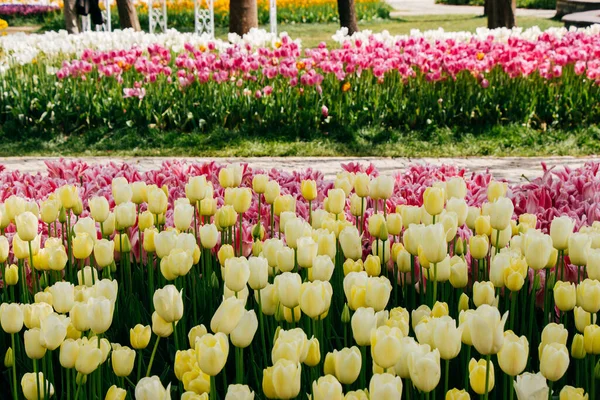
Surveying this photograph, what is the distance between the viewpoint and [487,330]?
4.93ft

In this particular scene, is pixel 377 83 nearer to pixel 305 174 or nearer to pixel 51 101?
pixel 51 101

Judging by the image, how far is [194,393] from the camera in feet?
4.98

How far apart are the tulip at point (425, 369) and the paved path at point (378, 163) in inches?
192

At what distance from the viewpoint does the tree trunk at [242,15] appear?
11859 millimetres

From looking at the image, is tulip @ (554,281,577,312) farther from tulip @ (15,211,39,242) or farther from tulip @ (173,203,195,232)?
tulip @ (15,211,39,242)

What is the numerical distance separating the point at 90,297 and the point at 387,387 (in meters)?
0.72

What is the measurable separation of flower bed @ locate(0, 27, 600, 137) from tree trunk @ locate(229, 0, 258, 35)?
3826 millimetres

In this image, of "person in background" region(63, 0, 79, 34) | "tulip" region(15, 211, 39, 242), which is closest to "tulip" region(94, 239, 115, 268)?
"tulip" region(15, 211, 39, 242)

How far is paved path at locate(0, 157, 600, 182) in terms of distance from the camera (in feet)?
21.4

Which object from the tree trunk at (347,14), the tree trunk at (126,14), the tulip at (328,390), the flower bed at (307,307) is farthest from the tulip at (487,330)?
the tree trunk at (126,14)

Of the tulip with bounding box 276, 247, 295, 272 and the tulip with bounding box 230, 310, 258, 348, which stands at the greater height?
the tulip with bounding box 276, 247, 295, 272

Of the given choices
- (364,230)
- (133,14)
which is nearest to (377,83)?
(364,230)

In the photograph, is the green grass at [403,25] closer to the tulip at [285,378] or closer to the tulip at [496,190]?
the tulip at [496,190]

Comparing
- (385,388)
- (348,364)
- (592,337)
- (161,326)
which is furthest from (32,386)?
(592,337)
